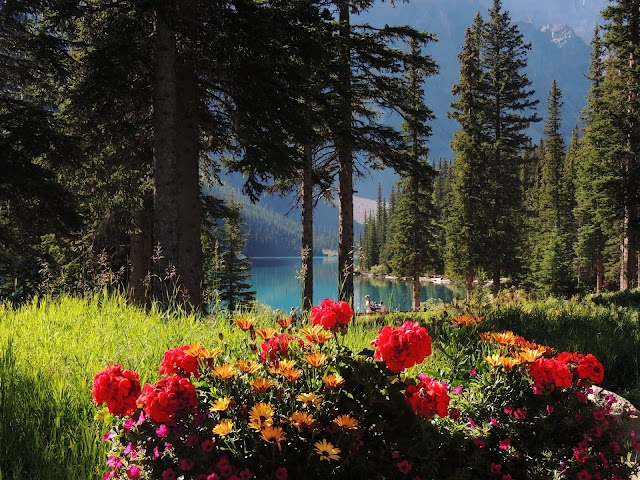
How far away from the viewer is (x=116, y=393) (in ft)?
5.92

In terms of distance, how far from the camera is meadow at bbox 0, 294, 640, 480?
83.1 inches

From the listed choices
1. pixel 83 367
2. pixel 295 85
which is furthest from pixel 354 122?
pixel 83 367

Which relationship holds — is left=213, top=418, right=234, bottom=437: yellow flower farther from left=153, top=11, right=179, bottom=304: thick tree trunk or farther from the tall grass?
left=153, top=11, right=179, bottom=304: thick tree trunk

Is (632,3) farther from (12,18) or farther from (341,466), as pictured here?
(341,466)

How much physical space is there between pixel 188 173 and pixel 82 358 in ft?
17.5

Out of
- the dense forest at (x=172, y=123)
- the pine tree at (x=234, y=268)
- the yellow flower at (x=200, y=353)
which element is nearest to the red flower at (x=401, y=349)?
the yellow flower at (x=200, y=353)

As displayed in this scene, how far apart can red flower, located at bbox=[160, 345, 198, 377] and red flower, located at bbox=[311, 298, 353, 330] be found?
2.23 ft

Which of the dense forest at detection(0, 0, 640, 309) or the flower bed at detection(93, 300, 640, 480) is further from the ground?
the dense forest at detection(0, 0, 640, 309)

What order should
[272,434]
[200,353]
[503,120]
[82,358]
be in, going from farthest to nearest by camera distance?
[503,120] → [82,358] → [200,353] → [272,434]

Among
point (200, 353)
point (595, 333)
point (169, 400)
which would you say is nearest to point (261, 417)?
point (169, 400)

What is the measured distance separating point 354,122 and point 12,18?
7.32m

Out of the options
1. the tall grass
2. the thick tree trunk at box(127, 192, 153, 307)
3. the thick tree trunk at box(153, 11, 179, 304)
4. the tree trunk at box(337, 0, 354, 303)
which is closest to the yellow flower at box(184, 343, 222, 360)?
the tall grass

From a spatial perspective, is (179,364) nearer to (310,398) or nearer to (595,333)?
(310,398)

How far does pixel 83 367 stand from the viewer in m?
2.89
